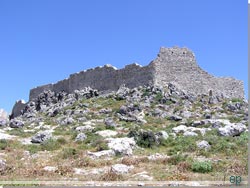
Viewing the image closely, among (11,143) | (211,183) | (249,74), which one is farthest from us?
(11,143)

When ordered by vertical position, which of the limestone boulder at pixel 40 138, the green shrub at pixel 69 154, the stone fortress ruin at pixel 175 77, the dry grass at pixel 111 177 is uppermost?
the stone fortress ruin at pixel 175 77

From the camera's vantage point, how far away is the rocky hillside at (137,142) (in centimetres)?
1205

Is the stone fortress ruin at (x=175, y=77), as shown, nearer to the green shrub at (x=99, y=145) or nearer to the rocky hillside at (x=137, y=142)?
the rocky hillside at (x=137, y=142)

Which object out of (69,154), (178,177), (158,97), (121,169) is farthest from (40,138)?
(158,97)

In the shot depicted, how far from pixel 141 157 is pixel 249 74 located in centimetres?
759

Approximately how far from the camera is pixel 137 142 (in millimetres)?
17375

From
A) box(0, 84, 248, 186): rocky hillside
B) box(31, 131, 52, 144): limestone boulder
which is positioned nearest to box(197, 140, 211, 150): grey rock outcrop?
box(0, 84, 248, 186): rocky hillside

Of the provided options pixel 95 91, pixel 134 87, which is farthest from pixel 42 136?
pixel 95 91

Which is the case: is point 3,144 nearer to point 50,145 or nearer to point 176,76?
point 50,145

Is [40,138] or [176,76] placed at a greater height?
[176,76]

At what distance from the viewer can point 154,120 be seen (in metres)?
25.8

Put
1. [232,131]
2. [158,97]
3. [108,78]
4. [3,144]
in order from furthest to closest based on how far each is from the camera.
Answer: [108,78] < [158,97] < [232,131] < [3,144]

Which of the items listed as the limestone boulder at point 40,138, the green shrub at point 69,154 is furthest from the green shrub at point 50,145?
the green shrub at point 69,154

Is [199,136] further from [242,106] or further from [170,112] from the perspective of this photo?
[242,106]
